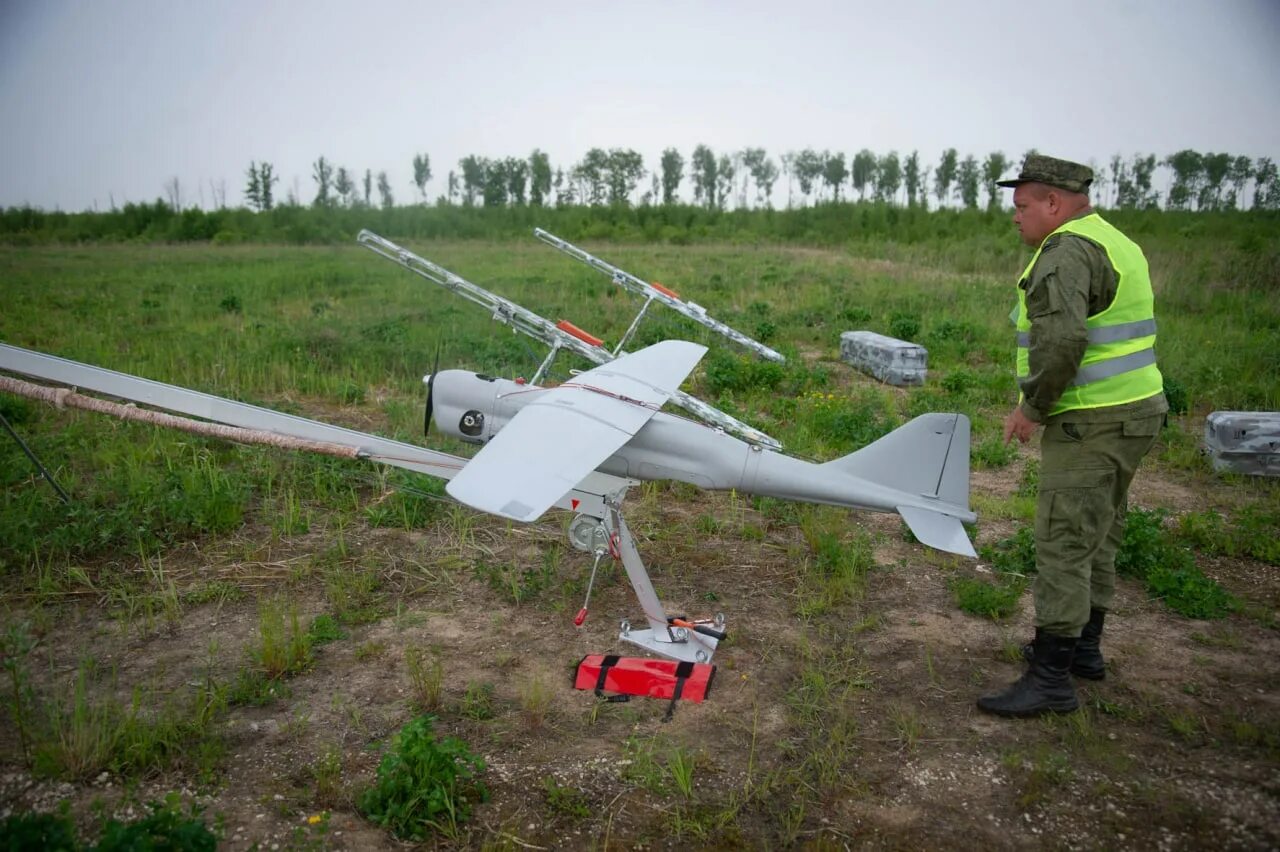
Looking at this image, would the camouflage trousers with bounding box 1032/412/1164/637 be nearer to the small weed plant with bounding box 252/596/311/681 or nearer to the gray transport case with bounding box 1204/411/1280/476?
the small weed plant with bounding box 252/596/311/681

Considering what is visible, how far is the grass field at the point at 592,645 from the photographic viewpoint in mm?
3561

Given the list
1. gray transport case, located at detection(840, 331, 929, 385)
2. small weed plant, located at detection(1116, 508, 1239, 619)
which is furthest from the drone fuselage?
gray transport case, located at detection(840, 331, 929, 385)

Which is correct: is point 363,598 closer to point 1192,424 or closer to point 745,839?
point 745,839

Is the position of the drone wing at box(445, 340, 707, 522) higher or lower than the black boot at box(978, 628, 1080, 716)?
higher

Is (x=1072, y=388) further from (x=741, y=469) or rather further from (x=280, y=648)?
(x=280, y=648)

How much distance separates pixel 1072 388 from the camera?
4.09 m

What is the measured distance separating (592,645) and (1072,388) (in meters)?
3.24

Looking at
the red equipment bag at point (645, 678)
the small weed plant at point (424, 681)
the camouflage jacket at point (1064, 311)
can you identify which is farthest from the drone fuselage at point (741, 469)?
the small weed plant at point (424, 681)

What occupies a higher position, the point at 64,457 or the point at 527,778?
→ the point at 64,457

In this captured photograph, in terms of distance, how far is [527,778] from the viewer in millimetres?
Answer: 3783

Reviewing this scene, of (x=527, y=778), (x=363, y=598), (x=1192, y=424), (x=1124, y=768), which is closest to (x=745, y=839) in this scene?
(x=527, y=778)

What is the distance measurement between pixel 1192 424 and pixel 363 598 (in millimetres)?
9384

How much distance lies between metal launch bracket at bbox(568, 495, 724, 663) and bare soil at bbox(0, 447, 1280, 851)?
7.5 inches

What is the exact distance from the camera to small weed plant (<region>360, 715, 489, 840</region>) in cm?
341
